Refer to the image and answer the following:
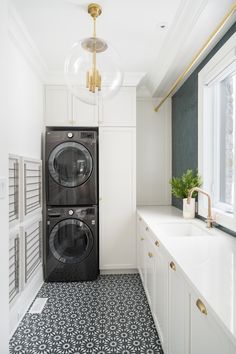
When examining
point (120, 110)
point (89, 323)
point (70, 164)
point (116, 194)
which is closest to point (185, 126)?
point (120, 110)

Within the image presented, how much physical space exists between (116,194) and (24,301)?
58.7 inches

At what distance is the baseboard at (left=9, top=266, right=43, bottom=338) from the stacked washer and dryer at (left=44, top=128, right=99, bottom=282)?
0.19 meters

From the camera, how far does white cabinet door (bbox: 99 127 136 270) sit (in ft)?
9.98

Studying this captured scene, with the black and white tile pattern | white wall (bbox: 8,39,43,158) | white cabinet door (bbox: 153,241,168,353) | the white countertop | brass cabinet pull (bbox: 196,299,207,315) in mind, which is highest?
white wall (bbox: 8,39,43,158)

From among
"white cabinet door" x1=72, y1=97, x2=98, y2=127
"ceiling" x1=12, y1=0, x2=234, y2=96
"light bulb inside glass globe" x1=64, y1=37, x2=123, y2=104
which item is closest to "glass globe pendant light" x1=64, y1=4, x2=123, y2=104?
"light bulb inside glass globe" x1=64, y1=37, x2=123, y2=104

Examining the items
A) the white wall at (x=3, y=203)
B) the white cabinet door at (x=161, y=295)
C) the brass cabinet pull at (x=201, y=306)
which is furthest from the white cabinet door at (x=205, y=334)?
the white wall at (x=3, y=203)

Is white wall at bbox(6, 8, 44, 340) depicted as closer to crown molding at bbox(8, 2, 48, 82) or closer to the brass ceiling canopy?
crown molding at bbox(8, 2, 48, 82)

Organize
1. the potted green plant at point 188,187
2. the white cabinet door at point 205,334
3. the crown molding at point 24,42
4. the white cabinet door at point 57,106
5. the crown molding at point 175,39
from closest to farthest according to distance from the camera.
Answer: the white cabinet door at point 205,334, the crown molding at point 175,39, the crown molding at point 24,42, the potted green plant at point 188,187, the white cabinet door at point 57,106

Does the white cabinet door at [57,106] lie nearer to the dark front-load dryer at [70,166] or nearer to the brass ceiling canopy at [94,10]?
the dark front-load dryer at [70,166]

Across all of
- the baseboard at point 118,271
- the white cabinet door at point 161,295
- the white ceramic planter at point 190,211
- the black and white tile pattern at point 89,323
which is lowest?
the black and white tile pattern at point 89,323

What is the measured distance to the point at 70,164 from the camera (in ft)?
9.34

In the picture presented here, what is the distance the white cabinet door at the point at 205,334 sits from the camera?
2.70ft

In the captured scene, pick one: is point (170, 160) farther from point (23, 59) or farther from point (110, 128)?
point (23, 59)

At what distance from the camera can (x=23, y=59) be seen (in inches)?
92.2
